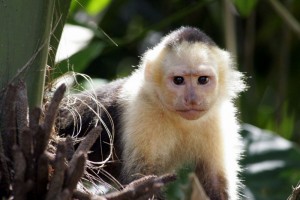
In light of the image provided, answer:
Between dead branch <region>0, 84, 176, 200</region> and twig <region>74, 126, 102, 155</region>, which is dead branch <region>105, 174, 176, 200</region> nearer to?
dead branch <region>0, 84, 176, 200</region>

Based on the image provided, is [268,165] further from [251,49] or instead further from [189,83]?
[189,83]

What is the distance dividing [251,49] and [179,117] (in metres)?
2.18

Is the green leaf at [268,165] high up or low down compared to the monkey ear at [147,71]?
down

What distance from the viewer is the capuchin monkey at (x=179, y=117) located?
3766 mm

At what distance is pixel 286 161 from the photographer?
17.0 ft

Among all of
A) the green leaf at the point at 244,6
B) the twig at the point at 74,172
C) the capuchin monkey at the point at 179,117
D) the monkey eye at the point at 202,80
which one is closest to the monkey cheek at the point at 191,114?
the capuchin monkey at the point at 179,117

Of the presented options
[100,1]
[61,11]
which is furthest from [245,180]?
[61,11]

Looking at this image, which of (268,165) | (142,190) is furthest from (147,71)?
(142,190)

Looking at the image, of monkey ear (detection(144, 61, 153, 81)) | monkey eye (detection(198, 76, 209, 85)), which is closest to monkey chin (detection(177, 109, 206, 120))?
monkey eye (detection(198, 76, 209, 85))

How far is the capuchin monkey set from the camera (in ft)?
12.4

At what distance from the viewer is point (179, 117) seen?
12.7 ft

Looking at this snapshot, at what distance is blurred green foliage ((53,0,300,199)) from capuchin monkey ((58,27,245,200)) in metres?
1.12

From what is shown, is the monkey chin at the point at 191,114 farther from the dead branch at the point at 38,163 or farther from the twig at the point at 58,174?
the twig at the point at 58,174

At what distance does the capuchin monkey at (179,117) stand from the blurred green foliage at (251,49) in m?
1.12
